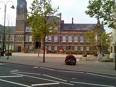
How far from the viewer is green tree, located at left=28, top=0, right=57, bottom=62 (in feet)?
117

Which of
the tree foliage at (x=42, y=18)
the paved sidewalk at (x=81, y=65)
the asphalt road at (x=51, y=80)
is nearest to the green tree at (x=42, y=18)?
the tree foliage at (x=42, y=18)

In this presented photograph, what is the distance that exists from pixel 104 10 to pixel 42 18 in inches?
403

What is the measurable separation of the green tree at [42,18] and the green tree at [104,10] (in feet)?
26.9

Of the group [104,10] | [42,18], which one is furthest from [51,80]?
[42,18]

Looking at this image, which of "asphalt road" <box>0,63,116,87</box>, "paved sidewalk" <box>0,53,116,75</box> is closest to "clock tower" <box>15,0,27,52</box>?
"paved sidewalk" <box>0,53,116,75</box>

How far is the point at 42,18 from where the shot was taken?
35.6 metres

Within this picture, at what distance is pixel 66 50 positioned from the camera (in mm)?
105062

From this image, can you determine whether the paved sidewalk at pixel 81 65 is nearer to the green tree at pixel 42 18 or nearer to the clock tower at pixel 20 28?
the green tree at pixel 42 18

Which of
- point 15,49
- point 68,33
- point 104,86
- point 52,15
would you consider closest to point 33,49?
point 15,49

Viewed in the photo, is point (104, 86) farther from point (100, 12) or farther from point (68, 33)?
point (68, 33)

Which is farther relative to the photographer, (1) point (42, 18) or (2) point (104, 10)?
(1) point (42, 18)

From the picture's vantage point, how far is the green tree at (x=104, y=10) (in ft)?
91.7

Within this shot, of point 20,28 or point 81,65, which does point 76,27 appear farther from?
point 81,65

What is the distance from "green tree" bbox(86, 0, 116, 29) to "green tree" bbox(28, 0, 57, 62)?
26.9 ft
